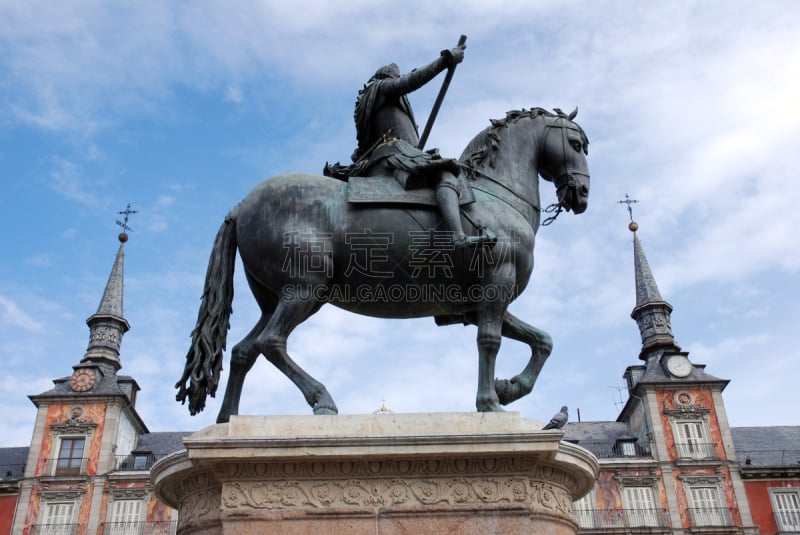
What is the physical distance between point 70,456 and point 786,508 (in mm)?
40052

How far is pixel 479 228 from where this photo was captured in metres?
6.66

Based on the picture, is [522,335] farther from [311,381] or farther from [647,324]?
[647,324]

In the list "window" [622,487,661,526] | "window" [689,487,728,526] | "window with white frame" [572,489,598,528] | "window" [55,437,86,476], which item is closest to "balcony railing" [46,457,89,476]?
"window" [55,437,86,476]

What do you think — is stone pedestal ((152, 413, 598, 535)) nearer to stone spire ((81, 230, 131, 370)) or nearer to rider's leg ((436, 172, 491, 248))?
rider's leg ((436, 172, 491, 248))

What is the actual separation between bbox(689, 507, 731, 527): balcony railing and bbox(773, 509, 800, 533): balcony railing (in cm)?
269

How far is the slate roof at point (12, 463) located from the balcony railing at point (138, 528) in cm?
615

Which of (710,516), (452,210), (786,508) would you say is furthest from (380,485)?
(786,508)

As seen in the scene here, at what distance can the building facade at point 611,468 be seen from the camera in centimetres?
4338

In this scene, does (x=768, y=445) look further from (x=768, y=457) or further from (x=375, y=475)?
(x=375, y=475)

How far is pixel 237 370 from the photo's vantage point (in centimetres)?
680

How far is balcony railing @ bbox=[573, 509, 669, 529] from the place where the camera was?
4366 centimetres

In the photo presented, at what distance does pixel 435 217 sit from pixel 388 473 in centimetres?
219

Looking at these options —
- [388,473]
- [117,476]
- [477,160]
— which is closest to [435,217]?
[477,160]

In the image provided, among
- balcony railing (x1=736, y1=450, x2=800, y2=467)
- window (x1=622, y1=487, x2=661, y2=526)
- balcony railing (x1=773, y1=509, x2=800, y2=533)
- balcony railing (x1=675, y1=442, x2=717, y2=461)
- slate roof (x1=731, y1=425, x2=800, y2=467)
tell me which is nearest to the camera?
balcony railing (x1=773, y1=509, x2=800, y2=533)
